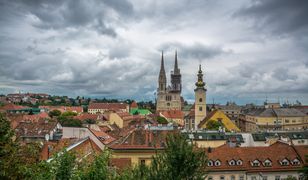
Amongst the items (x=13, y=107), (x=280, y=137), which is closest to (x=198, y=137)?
(x=280, y=137)

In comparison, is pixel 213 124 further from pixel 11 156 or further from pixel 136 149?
pixel 11 156

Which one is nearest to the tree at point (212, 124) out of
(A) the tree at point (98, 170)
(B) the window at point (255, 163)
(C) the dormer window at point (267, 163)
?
(C) the dormer window at point (267, 163)

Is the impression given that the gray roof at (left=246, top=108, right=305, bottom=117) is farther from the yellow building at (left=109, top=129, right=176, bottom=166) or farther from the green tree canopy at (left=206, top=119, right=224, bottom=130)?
the yellow building at (left=109, top=129, right=176, bottom=166)

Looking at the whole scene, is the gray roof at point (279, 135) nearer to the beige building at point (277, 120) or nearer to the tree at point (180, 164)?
the beige building at point (277, 120)

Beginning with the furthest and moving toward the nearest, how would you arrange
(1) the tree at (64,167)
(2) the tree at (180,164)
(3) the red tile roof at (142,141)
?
(3) the red tile roof at (142,141)
(2) the tree at (180,164)
(1) the tree at (64,167)

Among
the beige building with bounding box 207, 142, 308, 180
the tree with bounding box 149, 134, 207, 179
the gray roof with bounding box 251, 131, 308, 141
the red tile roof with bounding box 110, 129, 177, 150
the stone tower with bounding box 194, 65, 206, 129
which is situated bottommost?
the beige building with bounding box 207, 142, 308, 180

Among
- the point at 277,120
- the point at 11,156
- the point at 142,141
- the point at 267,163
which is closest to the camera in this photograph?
the point at 11,156

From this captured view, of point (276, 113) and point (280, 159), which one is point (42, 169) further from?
point (276, 113)

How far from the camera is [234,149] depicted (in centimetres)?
3956

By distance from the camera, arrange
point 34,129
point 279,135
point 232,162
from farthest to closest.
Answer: point 34,129 < point 279,135 < point 232,162

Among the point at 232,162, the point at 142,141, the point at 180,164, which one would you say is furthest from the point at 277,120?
the point at 180,164


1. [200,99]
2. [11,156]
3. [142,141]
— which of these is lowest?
[142,141]

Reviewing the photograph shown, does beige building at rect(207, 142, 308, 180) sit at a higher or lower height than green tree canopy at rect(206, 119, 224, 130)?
lower

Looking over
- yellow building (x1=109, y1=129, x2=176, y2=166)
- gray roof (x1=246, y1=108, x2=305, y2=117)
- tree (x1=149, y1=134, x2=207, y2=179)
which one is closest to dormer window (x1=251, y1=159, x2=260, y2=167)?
yellow building (x1=109, y1=129, x2=176, y2=166)
